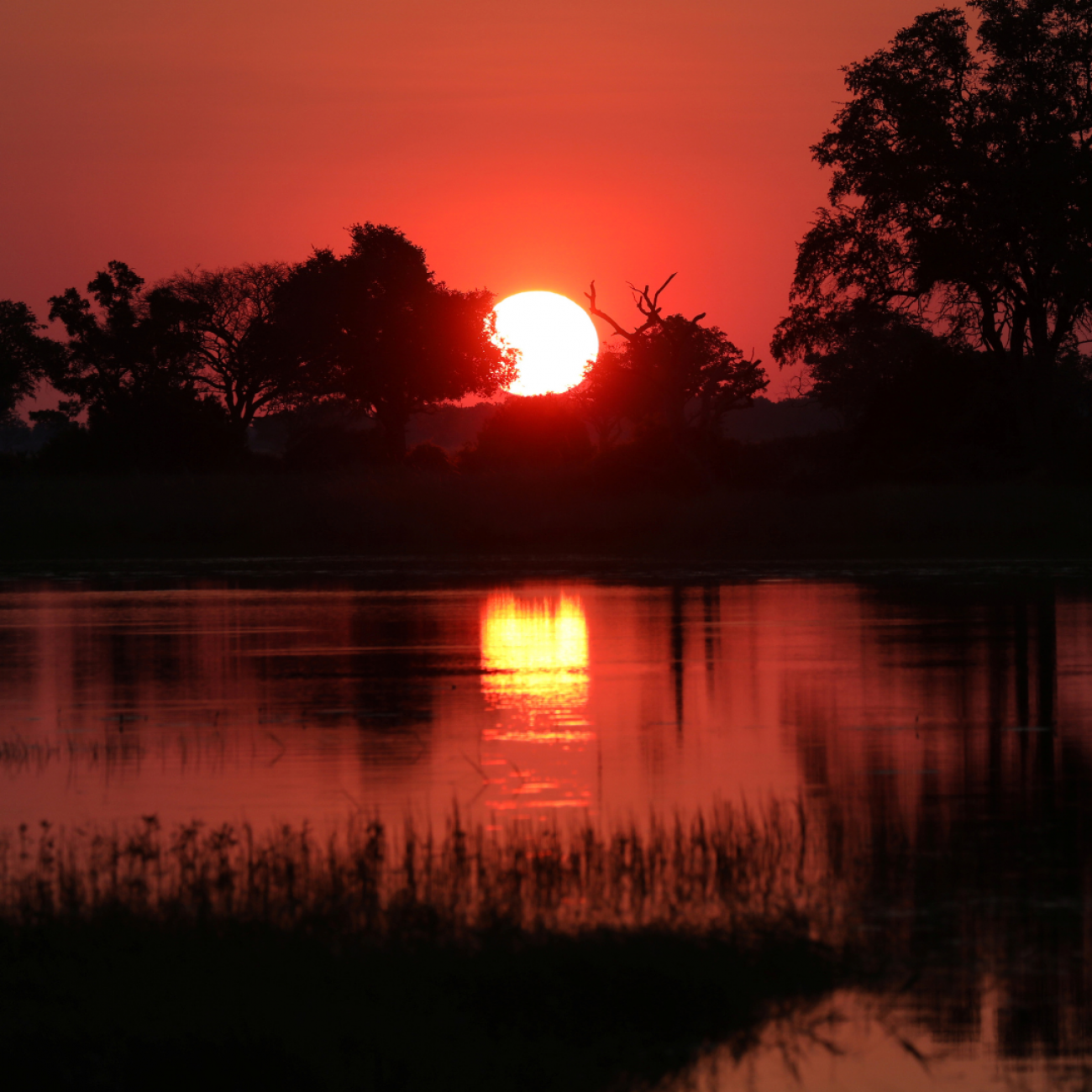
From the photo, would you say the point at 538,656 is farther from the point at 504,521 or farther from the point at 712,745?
the point at 504,521

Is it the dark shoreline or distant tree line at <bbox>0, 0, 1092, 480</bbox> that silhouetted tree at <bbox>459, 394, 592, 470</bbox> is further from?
the dark shoreline

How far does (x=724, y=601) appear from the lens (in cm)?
2597

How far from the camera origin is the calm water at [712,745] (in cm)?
651

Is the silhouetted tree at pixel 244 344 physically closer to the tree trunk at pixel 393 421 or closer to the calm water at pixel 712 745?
the tree trunk at pixel 393 421

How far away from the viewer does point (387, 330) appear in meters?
84.1

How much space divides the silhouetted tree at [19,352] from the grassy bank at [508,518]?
144ft

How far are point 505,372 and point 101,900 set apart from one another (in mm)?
81565

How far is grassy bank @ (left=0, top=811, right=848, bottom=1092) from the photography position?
6.05 meters

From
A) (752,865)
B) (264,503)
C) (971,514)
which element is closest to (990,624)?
(752,865)

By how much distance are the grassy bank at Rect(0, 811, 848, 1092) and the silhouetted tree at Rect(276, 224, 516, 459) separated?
245 feet

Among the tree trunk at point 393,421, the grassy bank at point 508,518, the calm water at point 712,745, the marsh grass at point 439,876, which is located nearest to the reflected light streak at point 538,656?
the calm water at point 712,745

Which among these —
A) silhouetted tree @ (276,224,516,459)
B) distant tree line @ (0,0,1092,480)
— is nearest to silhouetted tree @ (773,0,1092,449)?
distant tree line @ (0,0,1092,480)

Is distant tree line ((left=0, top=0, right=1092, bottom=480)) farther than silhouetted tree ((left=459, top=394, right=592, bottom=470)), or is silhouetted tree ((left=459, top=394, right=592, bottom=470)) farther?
silhouetted tree ((left=459, top=394, right=592, bottom=470))

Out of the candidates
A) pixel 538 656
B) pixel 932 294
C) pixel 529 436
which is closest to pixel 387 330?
pixel 529 436
